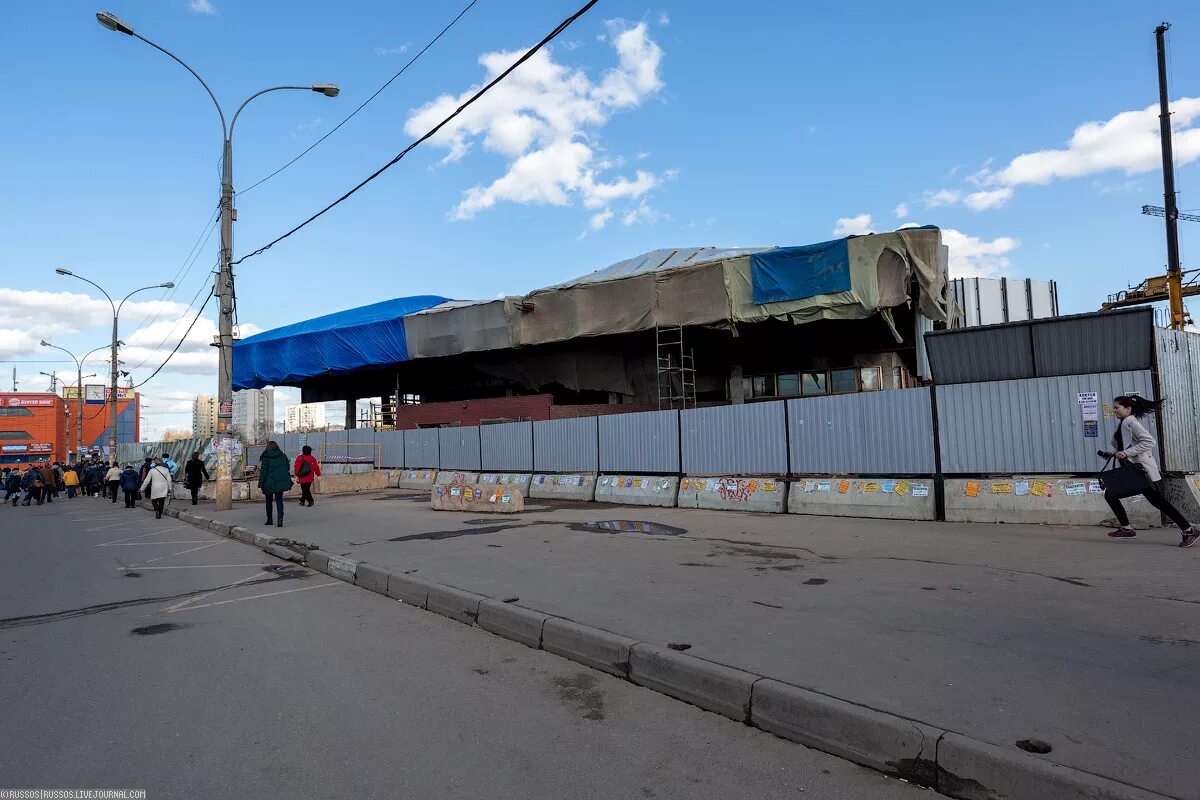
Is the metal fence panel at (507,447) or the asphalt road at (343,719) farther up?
the metal fence panel at (507,447)

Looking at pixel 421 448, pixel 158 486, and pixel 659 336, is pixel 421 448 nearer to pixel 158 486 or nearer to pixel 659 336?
pixel 158 486

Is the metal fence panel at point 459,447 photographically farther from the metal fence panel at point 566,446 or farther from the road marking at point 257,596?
the road marking at point 257,596

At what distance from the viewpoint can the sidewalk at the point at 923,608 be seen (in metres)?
3.39

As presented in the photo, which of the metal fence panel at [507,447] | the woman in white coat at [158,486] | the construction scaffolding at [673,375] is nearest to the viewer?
the woman in white coat at [158,486]

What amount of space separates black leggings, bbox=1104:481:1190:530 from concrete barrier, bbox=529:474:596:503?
10365mm

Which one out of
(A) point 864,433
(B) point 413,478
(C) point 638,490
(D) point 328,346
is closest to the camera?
(A) point 864,433

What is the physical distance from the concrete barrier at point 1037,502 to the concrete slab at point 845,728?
7936mm

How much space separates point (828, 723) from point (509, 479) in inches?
662

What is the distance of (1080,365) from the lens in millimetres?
10258

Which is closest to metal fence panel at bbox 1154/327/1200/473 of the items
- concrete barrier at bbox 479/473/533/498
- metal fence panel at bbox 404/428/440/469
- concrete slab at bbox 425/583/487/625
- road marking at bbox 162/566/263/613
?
concrete slab at bbox 425/583/487/625

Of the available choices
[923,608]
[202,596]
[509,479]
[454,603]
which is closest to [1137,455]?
[923,608]

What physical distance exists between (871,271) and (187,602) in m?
16.7

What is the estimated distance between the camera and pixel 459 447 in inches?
901

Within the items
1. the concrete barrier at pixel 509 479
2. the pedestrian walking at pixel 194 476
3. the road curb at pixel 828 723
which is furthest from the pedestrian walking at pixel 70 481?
the road curb at pixel 828 723
